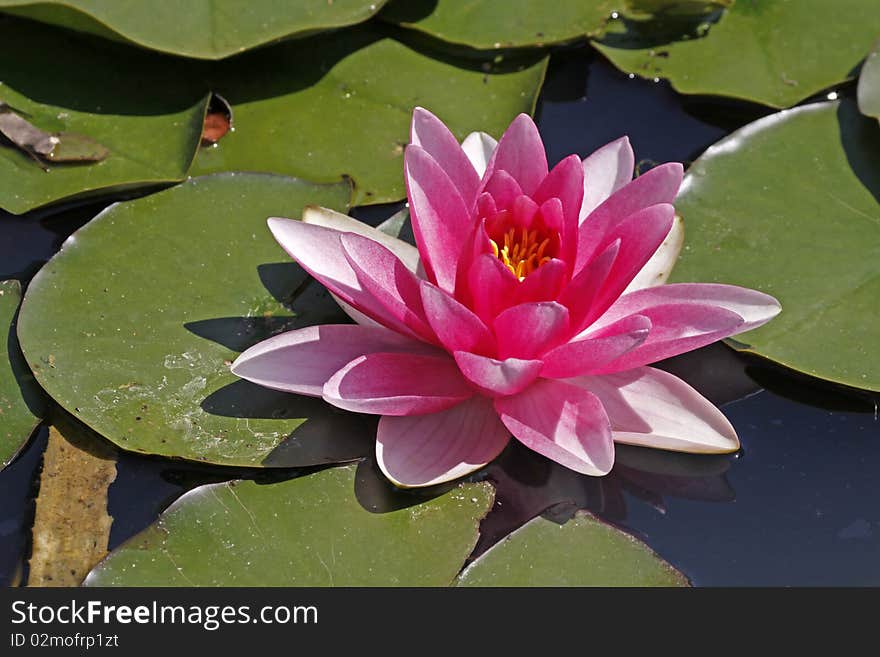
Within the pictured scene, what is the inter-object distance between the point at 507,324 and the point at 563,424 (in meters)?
0.27

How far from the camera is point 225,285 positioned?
89.1 inches

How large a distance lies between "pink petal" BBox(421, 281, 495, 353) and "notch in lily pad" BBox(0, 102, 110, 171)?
1252 mm

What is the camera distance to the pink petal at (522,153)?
6.97 ft

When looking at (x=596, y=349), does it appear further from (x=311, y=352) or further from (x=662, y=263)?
(x=311, y=352)

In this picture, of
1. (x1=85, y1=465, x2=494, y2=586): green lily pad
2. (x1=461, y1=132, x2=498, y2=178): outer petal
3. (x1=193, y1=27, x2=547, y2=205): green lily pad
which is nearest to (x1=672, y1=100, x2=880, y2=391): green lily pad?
(x1=461, y1=132, x2=498, y2=178): outer petal

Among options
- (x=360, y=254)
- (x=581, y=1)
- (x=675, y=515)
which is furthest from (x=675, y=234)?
(x=581, y=1)

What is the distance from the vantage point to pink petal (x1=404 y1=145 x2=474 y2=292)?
2016 mm

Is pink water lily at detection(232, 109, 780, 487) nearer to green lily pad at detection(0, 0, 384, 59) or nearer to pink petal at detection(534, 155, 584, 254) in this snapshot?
pink petal at detection(534, 155, 584, 254)

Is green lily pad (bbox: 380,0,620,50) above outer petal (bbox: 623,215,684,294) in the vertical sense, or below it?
above

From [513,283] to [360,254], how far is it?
1.14 ft

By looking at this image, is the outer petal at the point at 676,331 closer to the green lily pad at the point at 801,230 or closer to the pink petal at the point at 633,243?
the pink petal at the point at 633,243

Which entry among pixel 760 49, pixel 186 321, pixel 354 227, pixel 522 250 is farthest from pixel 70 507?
pixel 760 49

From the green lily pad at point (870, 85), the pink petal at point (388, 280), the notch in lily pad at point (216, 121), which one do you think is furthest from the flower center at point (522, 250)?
the green lily pad at point (870, 85)

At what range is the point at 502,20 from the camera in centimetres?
289
